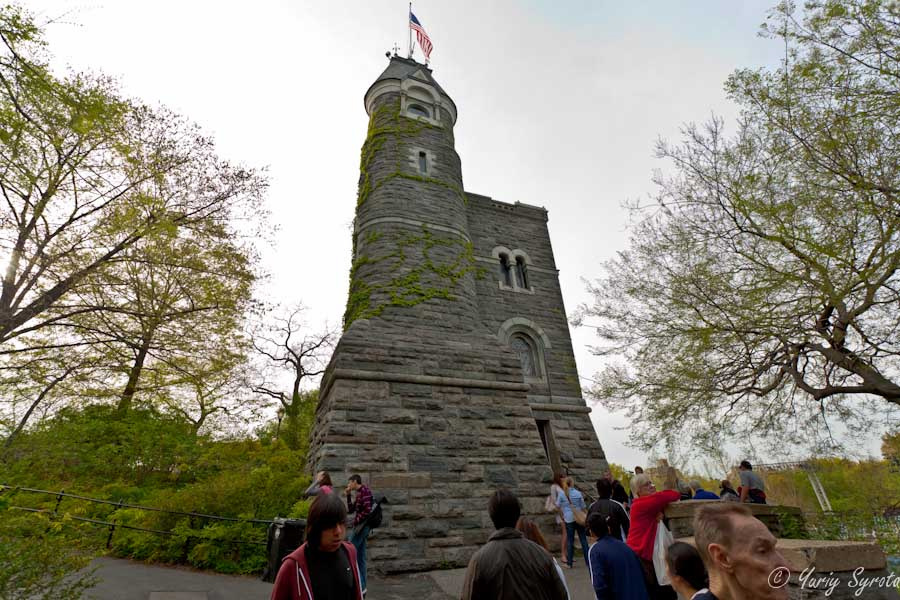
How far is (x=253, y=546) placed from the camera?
6219mm

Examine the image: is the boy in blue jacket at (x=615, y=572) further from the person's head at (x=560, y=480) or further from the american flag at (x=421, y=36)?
the american flag at (x=421, y=36)

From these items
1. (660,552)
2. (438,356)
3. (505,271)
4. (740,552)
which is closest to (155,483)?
(438,356)

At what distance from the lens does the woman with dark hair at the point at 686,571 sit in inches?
87.0

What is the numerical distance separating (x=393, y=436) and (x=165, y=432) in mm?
8630

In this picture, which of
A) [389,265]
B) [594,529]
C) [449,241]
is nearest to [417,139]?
[449,241]

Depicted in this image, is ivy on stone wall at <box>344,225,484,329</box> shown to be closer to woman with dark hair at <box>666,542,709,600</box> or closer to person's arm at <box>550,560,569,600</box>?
person's arm at <box>550,560,569,600</box>

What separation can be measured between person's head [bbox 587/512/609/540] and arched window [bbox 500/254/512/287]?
11636 millimetres

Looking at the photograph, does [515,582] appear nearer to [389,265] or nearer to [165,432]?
[389,265]

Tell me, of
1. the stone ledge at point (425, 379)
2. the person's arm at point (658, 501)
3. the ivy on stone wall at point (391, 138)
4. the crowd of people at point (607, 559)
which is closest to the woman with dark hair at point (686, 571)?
the crowd of people at point (607, 559)

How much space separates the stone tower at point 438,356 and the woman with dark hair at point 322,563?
4.43 m

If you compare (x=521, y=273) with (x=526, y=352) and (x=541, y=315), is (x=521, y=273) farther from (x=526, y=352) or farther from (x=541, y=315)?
(x=526, y=352)

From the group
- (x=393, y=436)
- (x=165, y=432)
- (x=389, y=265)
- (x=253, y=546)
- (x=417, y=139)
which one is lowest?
(x=253, y=546)

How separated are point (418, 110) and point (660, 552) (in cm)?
1446

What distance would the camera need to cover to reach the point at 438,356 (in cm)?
903
